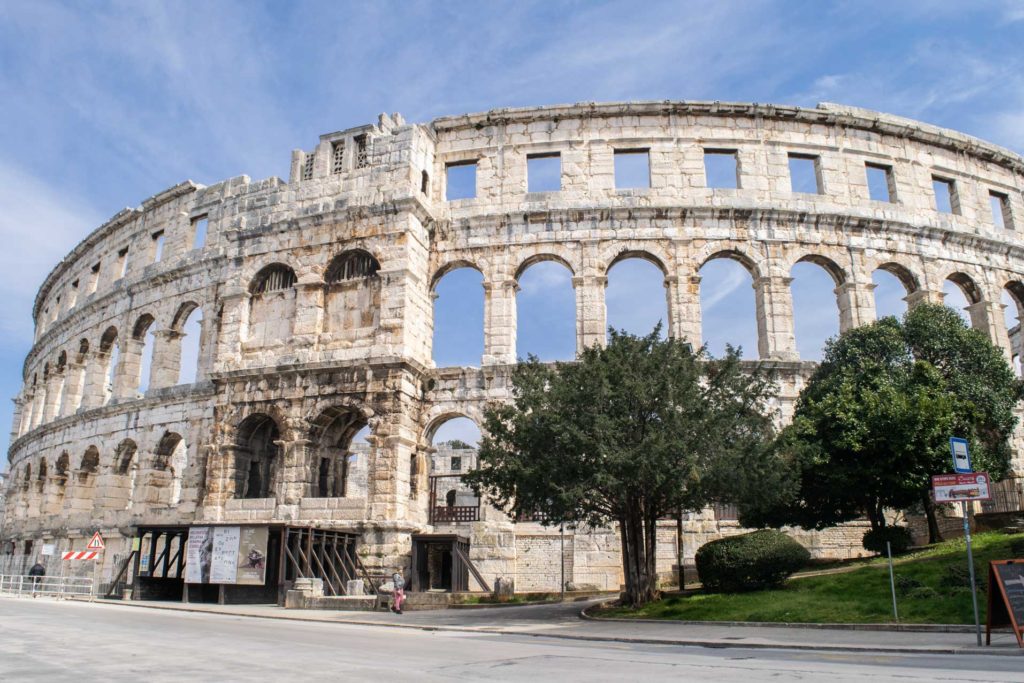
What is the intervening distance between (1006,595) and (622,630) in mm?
6138

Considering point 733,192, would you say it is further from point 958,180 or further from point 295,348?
point 295,348

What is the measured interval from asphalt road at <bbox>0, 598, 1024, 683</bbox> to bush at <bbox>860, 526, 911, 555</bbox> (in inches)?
399

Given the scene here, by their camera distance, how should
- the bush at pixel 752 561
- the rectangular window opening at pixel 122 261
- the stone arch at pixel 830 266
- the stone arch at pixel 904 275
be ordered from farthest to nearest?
the rectangular window opening at pixel 122 261 → the stone arch at pixel 904 275 → the stone arch at pixel 830 266 → the bush at pixel 752 561

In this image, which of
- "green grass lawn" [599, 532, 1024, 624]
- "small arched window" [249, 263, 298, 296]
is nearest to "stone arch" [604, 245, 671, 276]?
"small arched window" [249, 263, 298, 296]

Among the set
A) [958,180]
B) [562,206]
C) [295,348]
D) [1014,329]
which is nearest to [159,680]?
[295,348]

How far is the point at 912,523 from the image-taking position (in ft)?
75.8

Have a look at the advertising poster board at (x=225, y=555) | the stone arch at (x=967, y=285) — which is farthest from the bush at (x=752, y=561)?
the stone arch at (x=967, y=285)

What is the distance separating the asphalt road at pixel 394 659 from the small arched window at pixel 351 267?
13.9m

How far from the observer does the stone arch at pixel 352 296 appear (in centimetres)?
2509

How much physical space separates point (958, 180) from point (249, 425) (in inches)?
1009

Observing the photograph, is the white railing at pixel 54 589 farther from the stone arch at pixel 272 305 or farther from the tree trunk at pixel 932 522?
the tree trunk at pixel 932 522

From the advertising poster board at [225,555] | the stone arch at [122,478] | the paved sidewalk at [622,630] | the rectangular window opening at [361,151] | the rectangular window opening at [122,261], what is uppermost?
the rectangular window opening at [361,151]

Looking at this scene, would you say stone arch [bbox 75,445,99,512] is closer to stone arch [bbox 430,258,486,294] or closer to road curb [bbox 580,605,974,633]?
stone arch [bbox 430,258,486,294]

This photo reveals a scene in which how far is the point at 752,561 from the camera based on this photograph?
1677cm
